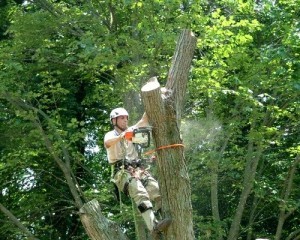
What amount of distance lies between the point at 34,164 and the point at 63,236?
2.95m

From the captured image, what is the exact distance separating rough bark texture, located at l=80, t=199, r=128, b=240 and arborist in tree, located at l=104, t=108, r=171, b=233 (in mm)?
411

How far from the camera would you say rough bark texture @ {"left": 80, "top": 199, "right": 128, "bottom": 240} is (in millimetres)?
5684

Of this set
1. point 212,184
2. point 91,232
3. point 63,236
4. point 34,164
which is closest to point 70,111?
point 34,164

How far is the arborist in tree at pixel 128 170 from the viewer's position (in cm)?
612

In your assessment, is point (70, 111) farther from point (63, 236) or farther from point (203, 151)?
point (203, 151)

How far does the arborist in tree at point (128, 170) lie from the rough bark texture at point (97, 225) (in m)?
0.41

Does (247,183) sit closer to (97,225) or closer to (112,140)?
(112,140)

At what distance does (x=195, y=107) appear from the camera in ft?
39.6

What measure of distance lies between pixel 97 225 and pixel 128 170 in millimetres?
837

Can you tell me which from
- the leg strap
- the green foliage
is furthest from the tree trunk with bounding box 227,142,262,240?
the leg strap

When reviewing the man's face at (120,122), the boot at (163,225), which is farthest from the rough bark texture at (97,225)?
the man's face at (120,122)

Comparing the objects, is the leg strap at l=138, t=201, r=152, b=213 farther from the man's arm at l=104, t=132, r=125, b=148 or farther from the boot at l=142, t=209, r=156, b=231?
the man's arm at l=104, t=132, r=125, b=148

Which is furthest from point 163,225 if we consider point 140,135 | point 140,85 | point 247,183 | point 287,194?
point 287,194

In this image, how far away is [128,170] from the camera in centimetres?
635
